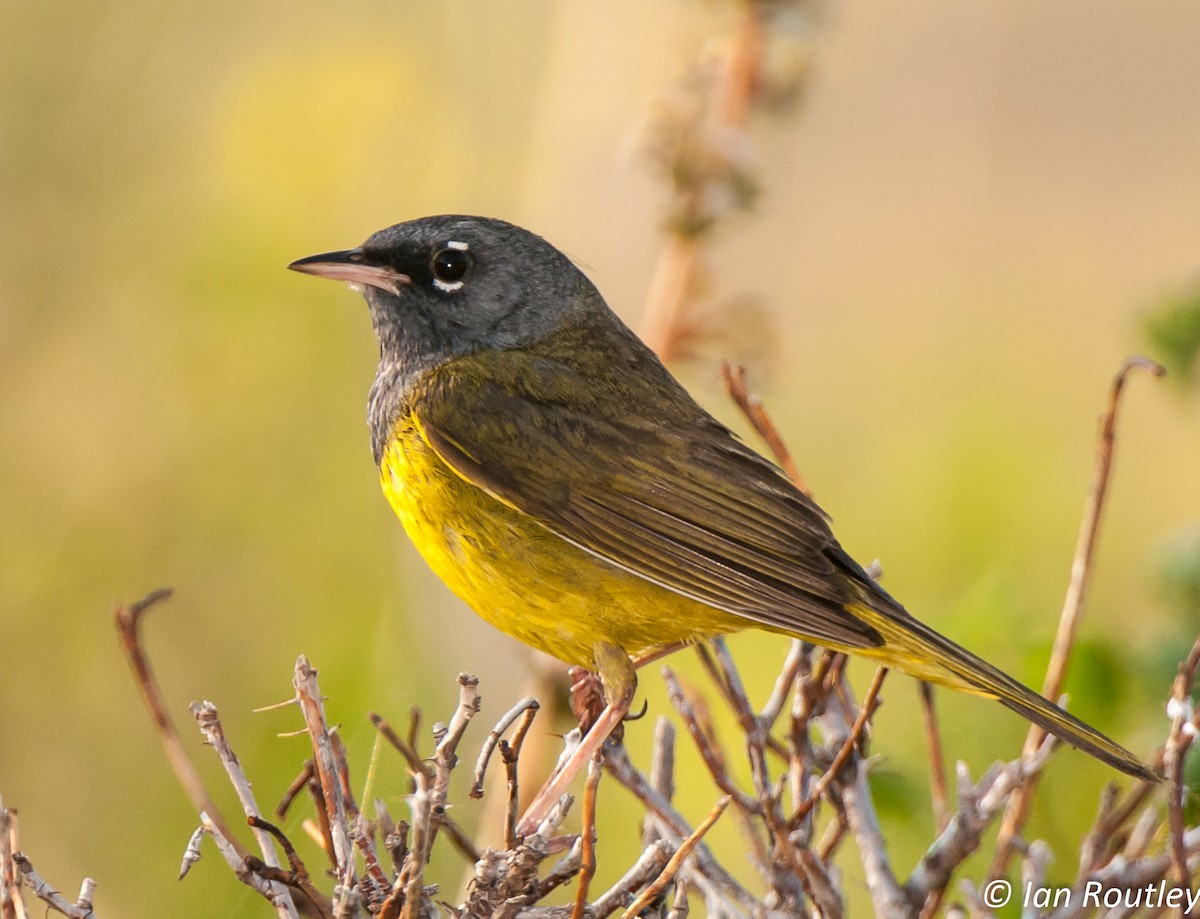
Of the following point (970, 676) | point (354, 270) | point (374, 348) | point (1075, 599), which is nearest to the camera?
point (1075, 599)

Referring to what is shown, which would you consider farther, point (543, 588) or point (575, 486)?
point (575, 486)

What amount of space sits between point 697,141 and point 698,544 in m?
0.88

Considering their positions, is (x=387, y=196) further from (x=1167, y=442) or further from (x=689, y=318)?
(x=1167, y=442)

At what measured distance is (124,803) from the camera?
4.04m

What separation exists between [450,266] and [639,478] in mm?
644

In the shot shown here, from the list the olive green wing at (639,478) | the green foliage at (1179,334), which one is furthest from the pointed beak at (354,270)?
the green foliage at (1179,334)

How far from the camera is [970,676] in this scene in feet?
8.56

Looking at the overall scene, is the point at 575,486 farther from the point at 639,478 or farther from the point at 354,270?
the point at 354,270

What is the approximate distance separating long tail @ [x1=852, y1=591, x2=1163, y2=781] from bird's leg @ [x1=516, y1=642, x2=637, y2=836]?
0.45m

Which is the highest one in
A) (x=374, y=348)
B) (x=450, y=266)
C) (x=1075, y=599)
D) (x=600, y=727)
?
(x=450, y=266)

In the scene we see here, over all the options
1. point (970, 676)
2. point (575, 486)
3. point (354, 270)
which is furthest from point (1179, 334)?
point (354, 270)

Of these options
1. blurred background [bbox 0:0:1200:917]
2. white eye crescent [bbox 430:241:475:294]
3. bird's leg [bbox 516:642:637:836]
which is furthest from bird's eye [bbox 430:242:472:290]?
bird's leg [bbox 516:642:637:836]

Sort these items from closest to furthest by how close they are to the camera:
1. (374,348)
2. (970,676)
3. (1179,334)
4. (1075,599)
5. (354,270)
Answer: (1075,599) < (970,676) < (1179,334) < (354,270) < (374,348)

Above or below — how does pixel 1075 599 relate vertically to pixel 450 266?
below
